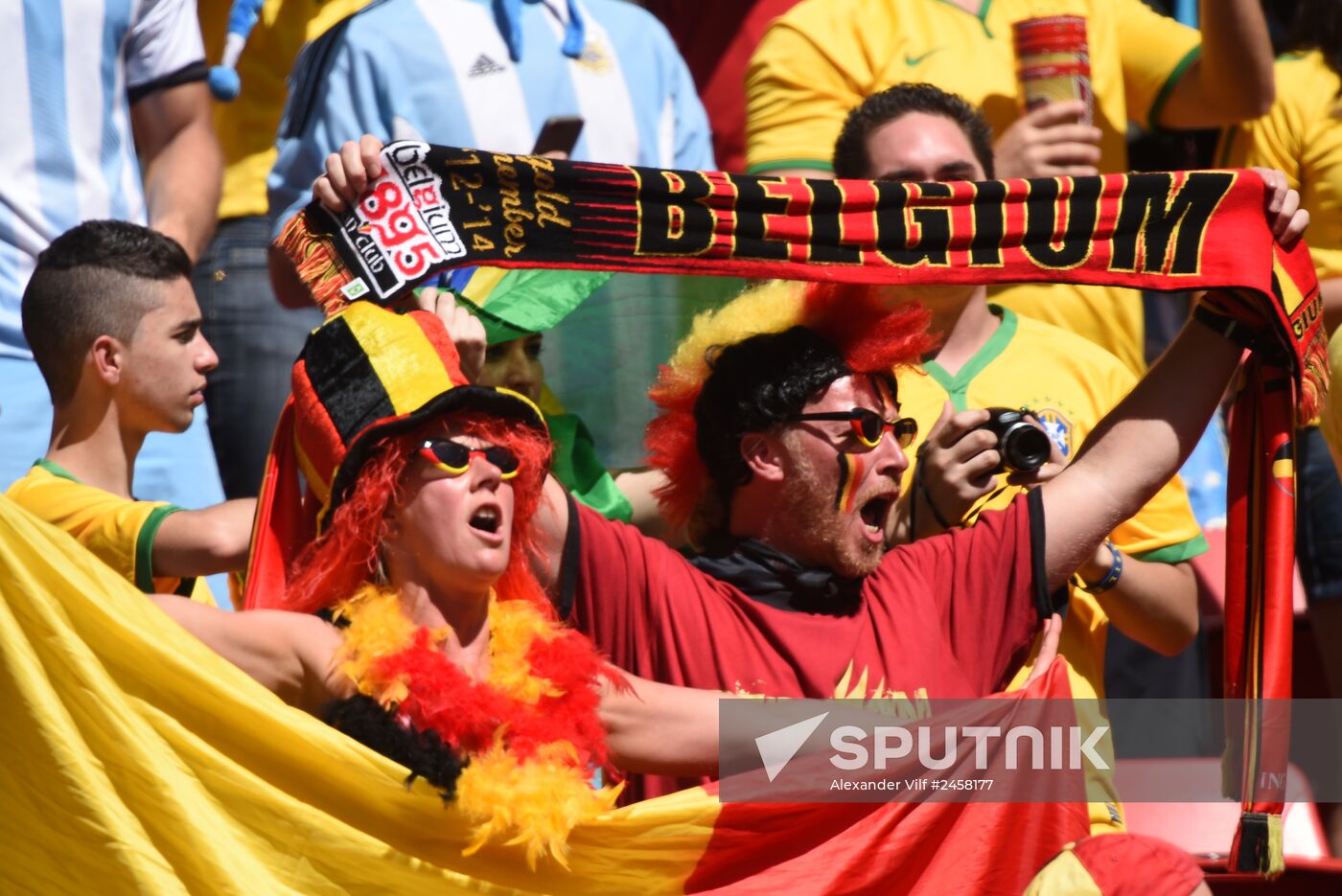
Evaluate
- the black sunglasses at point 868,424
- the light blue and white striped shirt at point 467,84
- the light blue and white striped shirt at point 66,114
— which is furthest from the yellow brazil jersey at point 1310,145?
the light blue and white striped shirt at point 66,114

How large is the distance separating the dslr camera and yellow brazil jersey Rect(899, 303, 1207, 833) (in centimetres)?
22

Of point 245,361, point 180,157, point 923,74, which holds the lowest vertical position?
point 245,361

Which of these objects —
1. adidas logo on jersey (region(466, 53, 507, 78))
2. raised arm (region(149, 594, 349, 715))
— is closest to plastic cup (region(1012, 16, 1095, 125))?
adidas logo on jersey (region(466, 53, 507, 78))

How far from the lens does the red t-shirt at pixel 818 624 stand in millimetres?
3312

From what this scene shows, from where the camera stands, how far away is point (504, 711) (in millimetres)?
2889

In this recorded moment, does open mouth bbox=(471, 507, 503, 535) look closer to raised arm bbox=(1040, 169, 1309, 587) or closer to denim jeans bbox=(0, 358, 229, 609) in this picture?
raised arm bbox=(1040, 169, 1309, 587)

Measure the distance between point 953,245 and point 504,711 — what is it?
1.30 m

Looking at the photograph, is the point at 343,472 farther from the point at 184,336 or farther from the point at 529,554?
the point at 184,336

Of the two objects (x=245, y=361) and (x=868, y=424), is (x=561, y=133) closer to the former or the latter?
(x=868, y=424)

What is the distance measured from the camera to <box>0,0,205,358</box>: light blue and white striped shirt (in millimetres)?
4203

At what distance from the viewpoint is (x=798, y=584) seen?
11.3 ft

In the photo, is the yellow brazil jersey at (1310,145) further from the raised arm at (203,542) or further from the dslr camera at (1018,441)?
the raised arm at (203,542)

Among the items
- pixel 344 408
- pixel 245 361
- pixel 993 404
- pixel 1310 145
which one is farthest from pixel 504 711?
pixel 1310 145

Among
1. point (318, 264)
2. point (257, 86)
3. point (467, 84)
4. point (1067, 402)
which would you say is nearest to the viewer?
point (318, 264)
